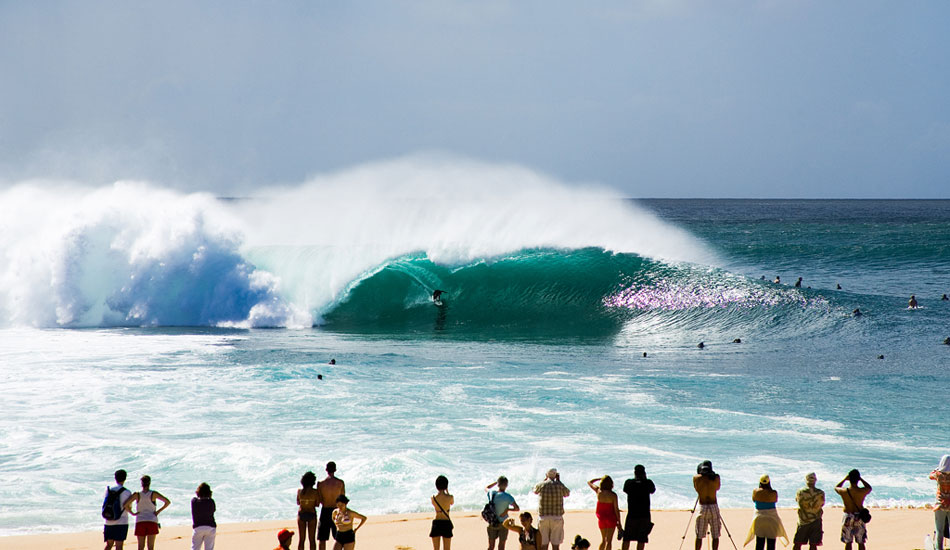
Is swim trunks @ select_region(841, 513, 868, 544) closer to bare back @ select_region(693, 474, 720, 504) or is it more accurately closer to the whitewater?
bare back @ select_region(693, 474, 720, 504)

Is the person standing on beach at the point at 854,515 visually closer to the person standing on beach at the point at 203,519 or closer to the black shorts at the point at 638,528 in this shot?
the black shorts at the point at 638,528

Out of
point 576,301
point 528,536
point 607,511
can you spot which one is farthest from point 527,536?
point 576,301

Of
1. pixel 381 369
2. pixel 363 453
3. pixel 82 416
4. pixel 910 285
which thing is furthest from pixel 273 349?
pixel 910 285

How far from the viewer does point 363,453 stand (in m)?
10.7

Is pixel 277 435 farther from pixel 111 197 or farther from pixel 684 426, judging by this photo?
pixel 111 197

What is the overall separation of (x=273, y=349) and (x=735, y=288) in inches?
521

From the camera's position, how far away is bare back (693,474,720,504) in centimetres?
711

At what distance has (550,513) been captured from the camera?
695 cm

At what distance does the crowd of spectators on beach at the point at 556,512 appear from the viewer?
22.9 feet

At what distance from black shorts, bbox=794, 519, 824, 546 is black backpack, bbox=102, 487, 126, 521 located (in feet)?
18.3

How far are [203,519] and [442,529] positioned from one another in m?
1.94

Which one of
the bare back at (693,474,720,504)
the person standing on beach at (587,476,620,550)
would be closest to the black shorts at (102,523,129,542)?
the person standing on beach at (587,476,620,550)

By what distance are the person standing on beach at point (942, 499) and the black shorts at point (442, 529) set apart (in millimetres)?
4045

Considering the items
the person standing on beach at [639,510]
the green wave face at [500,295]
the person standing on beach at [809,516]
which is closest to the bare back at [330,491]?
the person standing on beach at [639,510]
